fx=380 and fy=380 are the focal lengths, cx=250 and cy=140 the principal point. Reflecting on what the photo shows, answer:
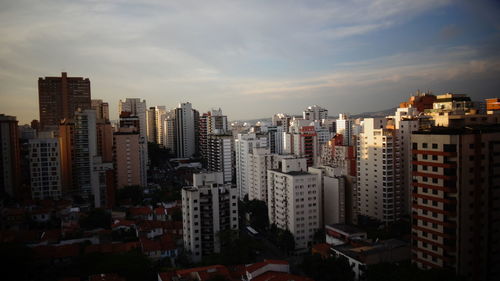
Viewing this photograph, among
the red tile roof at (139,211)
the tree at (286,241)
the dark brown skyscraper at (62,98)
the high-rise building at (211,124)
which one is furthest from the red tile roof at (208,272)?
the dark brown skyscraper at (62,98)

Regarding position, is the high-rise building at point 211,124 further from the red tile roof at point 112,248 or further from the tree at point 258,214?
the red tile roof at point 112,248

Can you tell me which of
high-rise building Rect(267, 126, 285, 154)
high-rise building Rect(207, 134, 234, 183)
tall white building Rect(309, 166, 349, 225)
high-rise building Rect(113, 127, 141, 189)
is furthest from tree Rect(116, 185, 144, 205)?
high-rise building Rect(267, 126, 285, 154)

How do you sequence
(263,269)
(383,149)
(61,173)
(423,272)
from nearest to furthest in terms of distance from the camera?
(423,272)
(263,269)
(383,149)
(61,173)

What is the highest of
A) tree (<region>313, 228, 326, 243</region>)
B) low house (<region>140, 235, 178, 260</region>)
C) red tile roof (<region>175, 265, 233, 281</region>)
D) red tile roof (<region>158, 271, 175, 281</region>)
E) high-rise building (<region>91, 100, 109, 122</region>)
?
high-rise building (<region>91, 100, 109, 122</region>)

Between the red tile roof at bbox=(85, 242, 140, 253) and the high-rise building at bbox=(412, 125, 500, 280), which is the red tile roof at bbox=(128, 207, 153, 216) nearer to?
the red tile roof at bbox=(85, 242, 140, 253)

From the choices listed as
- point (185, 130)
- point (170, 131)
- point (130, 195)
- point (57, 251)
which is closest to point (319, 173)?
point (57, 251)

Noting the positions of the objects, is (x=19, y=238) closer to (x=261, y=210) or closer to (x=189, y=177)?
(x=261, y=210)

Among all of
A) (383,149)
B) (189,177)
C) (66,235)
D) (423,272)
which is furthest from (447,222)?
(189,177)
